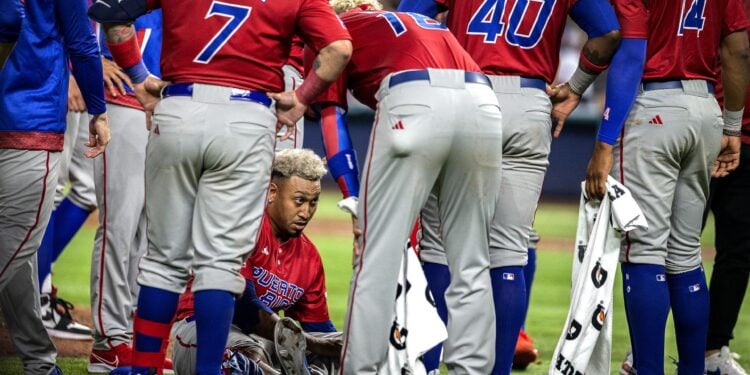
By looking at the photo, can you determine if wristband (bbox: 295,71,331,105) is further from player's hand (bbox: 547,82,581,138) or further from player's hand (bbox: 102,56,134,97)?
player's hand (bbox: 102,56,134,97)

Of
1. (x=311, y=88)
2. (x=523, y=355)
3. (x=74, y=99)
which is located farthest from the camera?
(x=523, y=355)

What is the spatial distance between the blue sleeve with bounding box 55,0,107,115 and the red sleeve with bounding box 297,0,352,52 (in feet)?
3.08

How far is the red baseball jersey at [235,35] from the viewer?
12.9ft

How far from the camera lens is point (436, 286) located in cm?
466

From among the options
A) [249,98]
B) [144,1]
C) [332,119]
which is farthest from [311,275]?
[144,1]

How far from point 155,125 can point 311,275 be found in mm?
1221

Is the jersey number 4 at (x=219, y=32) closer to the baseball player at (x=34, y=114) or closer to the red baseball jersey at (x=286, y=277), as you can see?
the baseball player at (x=34, y=114)

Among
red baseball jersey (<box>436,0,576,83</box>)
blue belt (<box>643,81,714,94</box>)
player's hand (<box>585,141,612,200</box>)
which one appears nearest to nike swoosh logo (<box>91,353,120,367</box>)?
red baseball jersey (<box>436,0,576,83</box>)

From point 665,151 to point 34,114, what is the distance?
2.60m

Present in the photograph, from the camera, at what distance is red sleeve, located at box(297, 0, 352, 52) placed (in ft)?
13.0

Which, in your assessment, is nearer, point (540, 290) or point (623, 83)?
point (623, 83)

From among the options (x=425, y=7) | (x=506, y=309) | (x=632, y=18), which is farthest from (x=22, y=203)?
(x=632, y=18)

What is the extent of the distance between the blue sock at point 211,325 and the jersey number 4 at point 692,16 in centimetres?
227

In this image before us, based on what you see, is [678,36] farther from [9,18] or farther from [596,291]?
[9,18]
